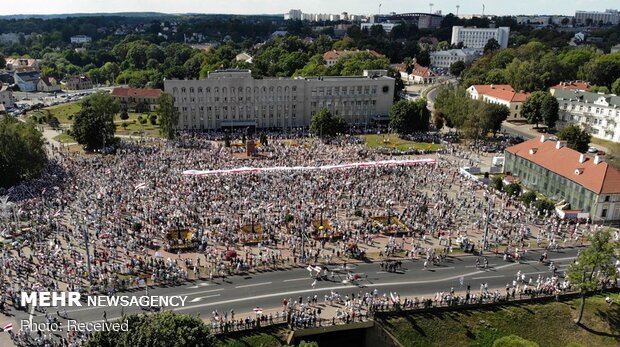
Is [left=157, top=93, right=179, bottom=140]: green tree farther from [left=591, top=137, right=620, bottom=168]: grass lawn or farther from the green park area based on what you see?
[left=591, top=137, right=620, bottom=168]: grass lawn

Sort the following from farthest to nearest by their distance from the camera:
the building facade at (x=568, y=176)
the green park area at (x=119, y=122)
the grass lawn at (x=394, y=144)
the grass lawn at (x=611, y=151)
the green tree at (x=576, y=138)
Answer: the green park area at (x=119, y=122) → the grass lawn at (x=394, y=144) → the green tree at (x=576, y=138) → the grass lawn at (x=611, y=151) → the building facade at (x=568, y=176)

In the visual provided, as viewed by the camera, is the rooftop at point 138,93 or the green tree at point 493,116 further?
the rooftop at point 138,93

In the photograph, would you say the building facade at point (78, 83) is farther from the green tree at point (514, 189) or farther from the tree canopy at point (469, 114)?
the green tree at point (514, 189)

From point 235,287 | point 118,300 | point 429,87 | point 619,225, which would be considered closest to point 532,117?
point 619,225

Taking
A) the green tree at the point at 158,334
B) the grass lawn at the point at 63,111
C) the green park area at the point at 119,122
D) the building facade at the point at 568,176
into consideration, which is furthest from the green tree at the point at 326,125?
the green tree at the point at 158,334

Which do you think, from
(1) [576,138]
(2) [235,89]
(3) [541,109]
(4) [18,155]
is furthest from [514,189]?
(4) [18,155]

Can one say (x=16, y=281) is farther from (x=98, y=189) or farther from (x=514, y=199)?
(x=514, y=199)

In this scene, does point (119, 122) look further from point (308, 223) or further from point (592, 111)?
point (592, 111)
